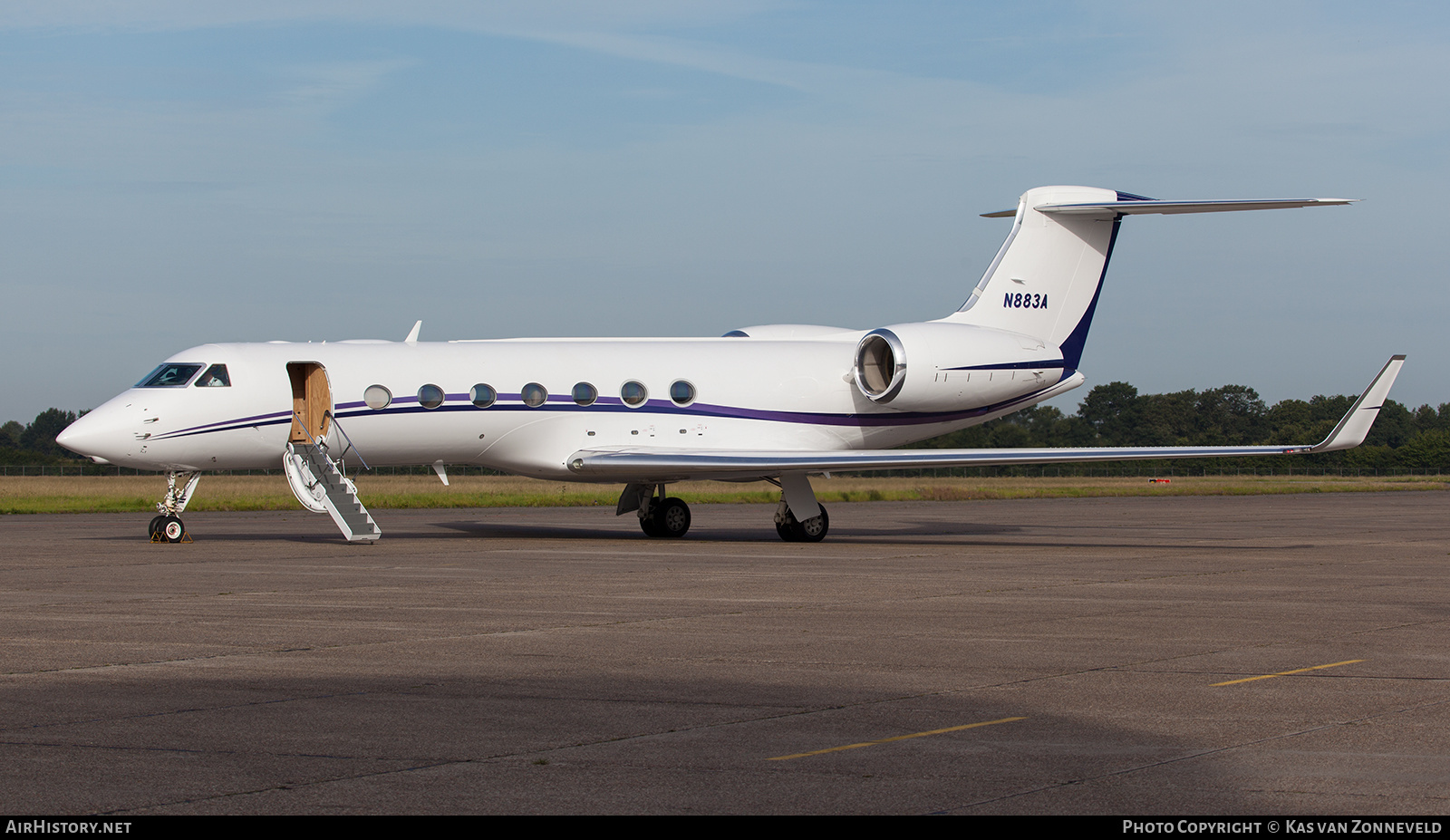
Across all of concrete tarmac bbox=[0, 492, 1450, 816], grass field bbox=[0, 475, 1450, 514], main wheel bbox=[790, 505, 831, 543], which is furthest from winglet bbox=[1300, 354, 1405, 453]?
grass field bbox=[0, 475, 1450, 514]

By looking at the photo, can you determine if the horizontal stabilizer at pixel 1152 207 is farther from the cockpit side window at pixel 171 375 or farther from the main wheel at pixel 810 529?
the cockpit side window at pixel 171 375

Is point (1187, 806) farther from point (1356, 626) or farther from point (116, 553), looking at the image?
point (116, 553)

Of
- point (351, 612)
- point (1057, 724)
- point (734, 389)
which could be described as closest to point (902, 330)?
point (734, 389)

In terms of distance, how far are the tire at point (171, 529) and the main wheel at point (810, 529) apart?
31.0 feet

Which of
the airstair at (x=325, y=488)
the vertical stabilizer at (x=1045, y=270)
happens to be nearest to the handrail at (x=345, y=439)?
the airstair at (x=325, y=488)

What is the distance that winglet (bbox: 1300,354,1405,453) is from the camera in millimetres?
18297

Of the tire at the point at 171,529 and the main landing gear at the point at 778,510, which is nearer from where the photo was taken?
the tire at the point at 171,529

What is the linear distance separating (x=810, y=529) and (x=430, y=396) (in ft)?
21.0

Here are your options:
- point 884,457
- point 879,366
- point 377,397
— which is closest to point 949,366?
point 879,366

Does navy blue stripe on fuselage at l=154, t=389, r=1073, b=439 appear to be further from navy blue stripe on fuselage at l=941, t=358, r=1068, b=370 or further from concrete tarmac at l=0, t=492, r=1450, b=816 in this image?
concrete tarmac at l=0, t=492, r=1450, b=816

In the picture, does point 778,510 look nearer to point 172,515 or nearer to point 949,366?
point 949,366

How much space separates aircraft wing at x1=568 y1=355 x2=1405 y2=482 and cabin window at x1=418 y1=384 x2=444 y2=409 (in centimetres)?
223

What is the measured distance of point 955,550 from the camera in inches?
819

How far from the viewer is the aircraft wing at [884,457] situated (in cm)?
1859
